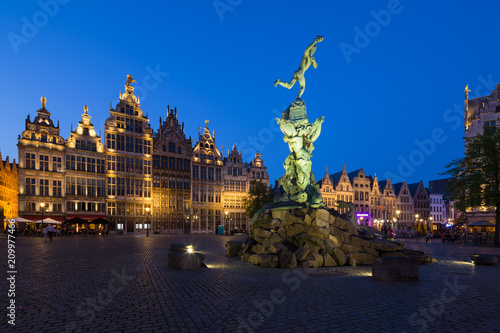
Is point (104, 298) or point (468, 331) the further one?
point (104, 298)

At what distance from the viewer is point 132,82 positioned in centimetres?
5697

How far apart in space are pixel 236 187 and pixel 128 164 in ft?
73.5

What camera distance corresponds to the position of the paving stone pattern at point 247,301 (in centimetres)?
613

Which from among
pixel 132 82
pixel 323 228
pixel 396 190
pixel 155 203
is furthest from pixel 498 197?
pixel 396 190

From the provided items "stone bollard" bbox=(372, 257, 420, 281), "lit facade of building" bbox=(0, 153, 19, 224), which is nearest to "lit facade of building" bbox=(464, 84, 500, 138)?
"stone bollard" bbox=(372, 257, 420, 281)

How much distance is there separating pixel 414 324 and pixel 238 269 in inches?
329

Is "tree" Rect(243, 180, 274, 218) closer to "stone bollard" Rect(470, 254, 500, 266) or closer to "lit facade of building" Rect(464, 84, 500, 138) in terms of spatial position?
"lit facade of building" Rect(464, 84, 500, 138)

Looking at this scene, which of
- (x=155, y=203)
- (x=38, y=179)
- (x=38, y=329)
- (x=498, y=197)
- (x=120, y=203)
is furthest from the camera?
(x=155, y=203)

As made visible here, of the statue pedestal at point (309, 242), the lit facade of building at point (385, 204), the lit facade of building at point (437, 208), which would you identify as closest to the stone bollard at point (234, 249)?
the statue pedestal at point (309, 242)

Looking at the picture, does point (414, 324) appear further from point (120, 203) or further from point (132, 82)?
point (132, 82)

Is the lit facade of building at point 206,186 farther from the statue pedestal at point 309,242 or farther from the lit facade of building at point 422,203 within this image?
the lit facade of building at point 422,203

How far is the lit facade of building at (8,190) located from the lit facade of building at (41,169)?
7.14 m

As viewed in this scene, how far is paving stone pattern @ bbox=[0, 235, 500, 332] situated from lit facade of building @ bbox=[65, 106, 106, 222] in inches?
1613

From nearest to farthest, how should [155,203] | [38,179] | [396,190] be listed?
[38,179] < [155,203] < [396,190]
